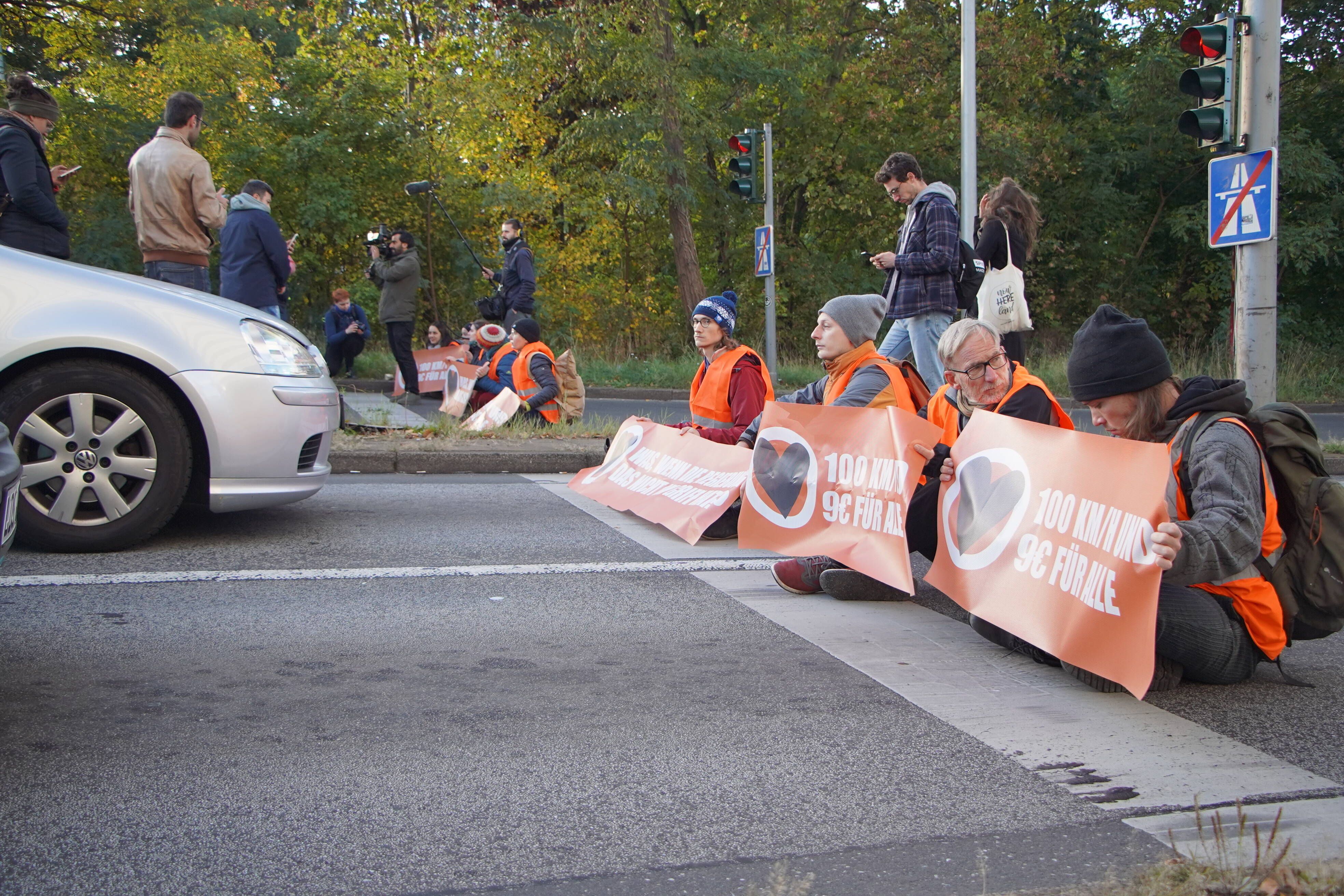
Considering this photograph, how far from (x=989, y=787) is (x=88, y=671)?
104 inches

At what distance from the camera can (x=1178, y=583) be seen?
11.8 ft

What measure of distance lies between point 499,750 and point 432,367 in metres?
12.9

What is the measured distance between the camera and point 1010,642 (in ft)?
13.9

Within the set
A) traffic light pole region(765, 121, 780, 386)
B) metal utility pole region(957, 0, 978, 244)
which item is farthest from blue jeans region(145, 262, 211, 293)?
metal utility pole region(957, 0, 978, 244)

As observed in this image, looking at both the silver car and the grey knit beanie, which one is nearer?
the silver car

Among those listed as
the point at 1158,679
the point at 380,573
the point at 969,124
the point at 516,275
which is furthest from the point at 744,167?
the point at 1158,679

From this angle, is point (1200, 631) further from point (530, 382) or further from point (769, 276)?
point (769, 276)

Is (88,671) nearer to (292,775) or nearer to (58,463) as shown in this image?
(292,775)

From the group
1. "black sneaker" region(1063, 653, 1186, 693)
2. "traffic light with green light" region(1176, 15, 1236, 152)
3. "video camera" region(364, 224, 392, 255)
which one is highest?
"traffic light with green light" region(1176, 15, 1236, 152)

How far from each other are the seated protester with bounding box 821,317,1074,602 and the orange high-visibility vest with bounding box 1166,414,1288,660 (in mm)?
977

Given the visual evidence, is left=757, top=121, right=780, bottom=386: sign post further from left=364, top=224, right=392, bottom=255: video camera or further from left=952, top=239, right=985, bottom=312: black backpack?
left=952, top=239, right=985, bottom=312: black backpack

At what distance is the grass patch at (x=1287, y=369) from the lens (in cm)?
1845

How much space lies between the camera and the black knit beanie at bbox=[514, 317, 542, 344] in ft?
34.1

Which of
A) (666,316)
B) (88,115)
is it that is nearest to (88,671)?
(88,115)
